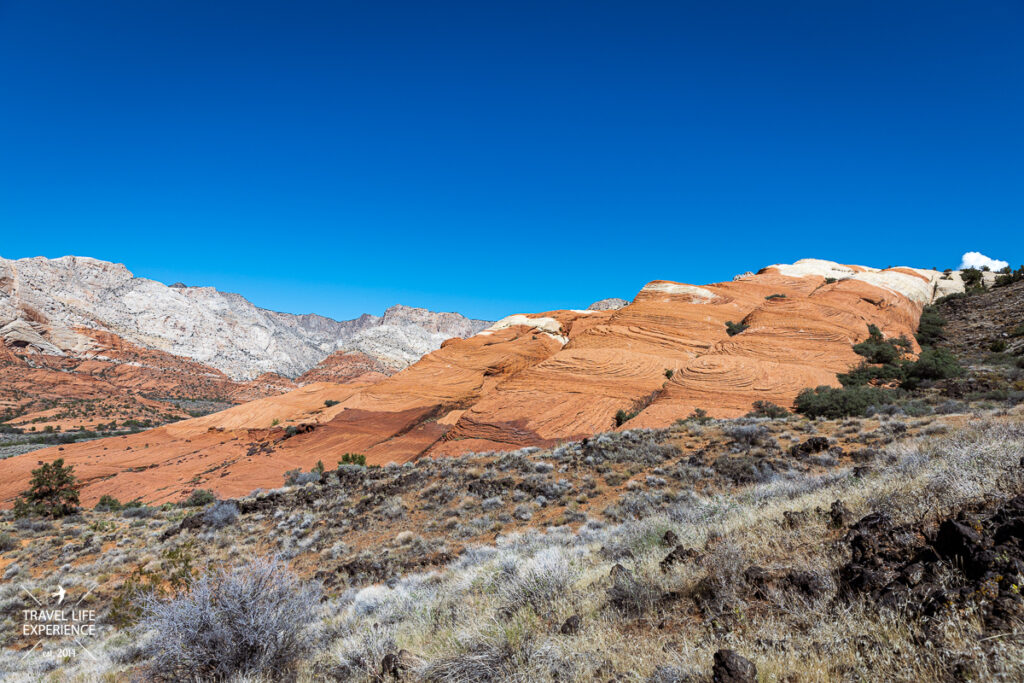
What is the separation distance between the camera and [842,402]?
18.3 metres

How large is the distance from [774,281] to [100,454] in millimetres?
61162

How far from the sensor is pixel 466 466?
15.9m

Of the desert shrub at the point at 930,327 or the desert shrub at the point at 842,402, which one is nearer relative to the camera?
the desert shrub at the point at 842,402

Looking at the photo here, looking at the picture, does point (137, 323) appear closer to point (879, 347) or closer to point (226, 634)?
point (226, 634)

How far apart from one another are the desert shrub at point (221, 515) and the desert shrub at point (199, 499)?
6.26 m

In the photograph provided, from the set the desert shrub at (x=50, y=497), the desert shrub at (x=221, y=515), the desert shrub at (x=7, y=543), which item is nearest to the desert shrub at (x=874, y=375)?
the desert shrub at (x=221, y=515)

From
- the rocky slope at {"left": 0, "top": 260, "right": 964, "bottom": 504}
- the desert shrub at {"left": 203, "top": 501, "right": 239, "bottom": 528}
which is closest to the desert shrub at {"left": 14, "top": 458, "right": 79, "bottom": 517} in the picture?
the rocky slope at {"left": 0, "top": 260, "right": 964, "bottom": 504}

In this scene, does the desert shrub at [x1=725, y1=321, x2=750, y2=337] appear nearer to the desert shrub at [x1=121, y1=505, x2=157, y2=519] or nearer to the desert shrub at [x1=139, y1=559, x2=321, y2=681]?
the desert shrub at [x1=139, y1=559, x2=321, y2=681]

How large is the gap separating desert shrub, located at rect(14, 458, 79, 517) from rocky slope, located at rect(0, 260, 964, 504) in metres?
3.76

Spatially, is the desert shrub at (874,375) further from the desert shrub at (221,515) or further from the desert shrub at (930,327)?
the desert shrub at (221,515)

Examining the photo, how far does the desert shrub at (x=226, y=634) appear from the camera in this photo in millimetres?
4535

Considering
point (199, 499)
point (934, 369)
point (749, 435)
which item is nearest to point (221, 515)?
point (199, 499)

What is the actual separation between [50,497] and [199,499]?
598 centimetres

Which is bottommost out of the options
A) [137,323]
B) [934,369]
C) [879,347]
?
[934,369]
